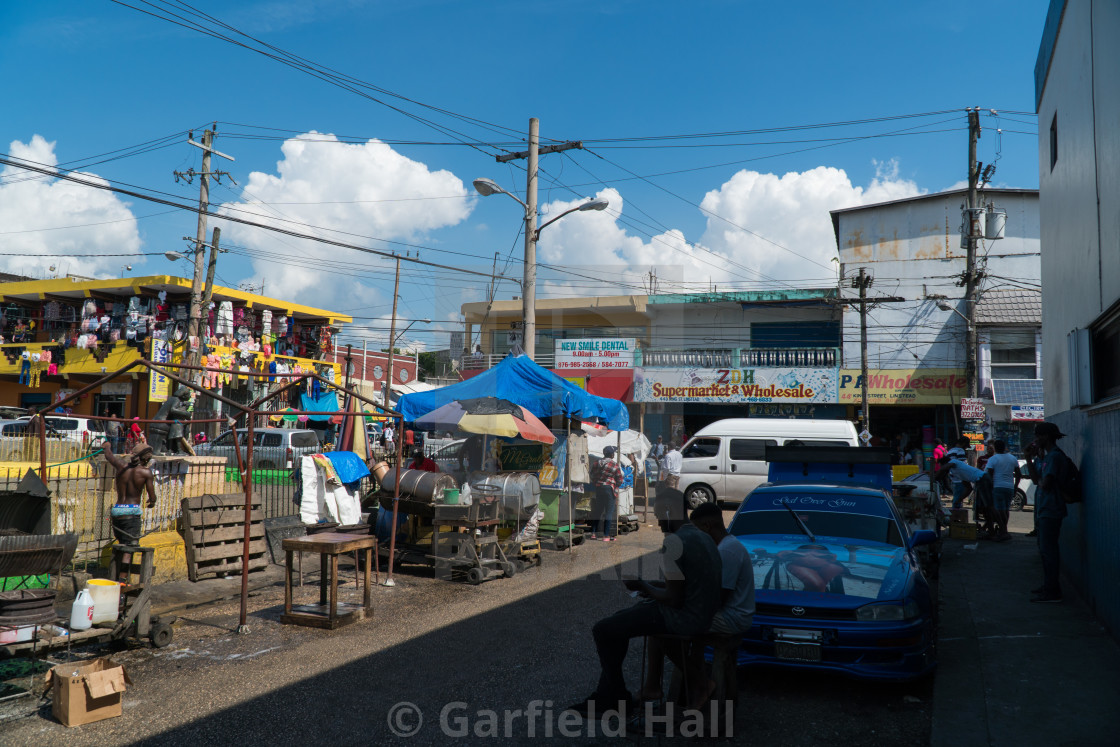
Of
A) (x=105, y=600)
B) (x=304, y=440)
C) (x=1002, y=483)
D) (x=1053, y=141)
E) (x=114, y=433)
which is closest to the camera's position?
(x=105, y=600)

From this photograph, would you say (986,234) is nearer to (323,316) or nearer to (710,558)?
(710,558)

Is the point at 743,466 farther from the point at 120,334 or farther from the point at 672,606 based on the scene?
Result: the point at 120,334

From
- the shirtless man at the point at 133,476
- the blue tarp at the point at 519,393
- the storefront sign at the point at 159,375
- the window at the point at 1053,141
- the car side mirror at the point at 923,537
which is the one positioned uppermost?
the window at the point at 1053,141

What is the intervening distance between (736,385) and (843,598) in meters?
→ 24.0

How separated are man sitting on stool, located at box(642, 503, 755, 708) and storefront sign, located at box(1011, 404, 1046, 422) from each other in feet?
80.7

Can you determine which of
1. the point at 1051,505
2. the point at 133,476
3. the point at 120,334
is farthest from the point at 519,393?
the point at 120,334

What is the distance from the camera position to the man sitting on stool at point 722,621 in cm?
503

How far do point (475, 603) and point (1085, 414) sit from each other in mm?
7386

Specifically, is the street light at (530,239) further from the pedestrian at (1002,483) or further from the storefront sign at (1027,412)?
the storefront sign at (1027,412)

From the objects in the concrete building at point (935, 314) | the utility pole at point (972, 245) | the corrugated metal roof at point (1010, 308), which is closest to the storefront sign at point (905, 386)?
the concrete building at point (935, 314)

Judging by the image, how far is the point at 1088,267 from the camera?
8.38 metres

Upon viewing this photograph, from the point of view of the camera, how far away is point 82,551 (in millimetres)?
9727

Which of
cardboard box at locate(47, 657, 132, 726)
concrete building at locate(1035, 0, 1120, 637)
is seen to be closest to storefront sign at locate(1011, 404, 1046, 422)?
concrete building at locate(1035, 0, 1120, 637)

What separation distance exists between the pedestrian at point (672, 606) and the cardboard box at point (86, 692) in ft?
11.0
